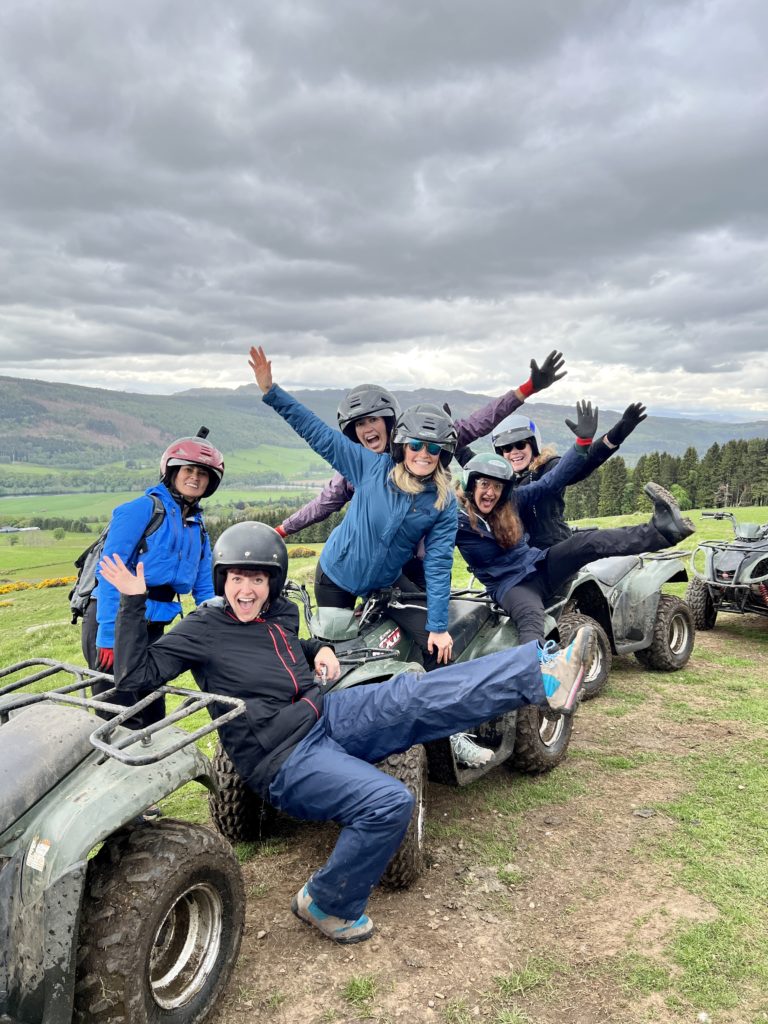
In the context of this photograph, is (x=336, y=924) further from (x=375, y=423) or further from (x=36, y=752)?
(x=375, y=423)

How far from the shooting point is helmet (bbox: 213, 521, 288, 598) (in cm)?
394

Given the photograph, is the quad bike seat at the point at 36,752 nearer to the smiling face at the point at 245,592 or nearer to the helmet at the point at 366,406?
the smiling face at the point at 245,592

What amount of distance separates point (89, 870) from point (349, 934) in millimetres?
1505

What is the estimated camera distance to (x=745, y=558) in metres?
10.7

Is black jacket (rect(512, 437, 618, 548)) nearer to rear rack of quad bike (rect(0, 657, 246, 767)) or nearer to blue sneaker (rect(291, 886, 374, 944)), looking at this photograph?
blue sneaker (rect(291, 886, 374, 944))

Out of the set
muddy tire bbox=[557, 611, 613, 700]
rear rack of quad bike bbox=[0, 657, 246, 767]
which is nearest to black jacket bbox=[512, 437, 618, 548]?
muddy tire bbox=[557, 611, 613, 700]

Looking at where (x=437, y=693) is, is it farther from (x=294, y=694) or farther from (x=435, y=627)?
(x=435, y=627)

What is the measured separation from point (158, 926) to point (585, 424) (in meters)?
5.59

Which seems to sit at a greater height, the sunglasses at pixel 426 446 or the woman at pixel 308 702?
the sunglasses at pixel 426 446

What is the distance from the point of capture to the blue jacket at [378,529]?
5039 millimetres

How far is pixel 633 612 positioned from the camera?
8.55m

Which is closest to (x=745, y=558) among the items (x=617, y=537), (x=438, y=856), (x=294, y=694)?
(x=617, y=537)

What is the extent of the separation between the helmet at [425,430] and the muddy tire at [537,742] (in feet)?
7.01

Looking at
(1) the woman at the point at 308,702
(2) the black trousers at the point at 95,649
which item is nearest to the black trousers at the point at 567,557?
(1) the woman at the point at 308,702
